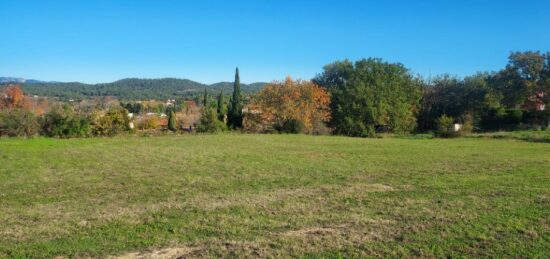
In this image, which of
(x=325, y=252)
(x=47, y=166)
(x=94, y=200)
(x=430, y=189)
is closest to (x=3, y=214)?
(x=94, y=200)

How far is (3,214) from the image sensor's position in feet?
20.6

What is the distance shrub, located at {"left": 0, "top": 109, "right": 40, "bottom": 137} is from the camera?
930 inches

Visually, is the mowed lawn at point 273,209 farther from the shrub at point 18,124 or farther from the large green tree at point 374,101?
the large green tree at point 374,101

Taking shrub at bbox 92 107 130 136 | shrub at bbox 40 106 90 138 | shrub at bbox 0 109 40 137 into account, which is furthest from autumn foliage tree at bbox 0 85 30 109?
shrub at bbox 40 106 90 138

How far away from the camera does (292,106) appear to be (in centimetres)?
3169

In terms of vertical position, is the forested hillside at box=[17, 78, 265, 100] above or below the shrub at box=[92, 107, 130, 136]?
above

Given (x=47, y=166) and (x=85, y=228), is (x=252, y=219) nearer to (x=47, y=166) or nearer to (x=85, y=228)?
(x=85, y=228)

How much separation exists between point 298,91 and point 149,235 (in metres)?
27.2

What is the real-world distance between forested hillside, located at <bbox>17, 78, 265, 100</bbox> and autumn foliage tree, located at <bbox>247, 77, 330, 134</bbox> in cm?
7256

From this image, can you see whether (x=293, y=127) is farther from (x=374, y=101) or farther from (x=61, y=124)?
(x=61, y=124)

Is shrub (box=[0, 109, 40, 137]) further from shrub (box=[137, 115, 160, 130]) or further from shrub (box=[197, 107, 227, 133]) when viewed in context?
shrub (box=[197, 107, 227, 133])

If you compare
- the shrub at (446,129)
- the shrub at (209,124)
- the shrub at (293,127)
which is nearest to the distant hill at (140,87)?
the shrub at (293,127)

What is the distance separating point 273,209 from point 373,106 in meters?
27.6

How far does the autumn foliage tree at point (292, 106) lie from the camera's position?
3155 centimetres
